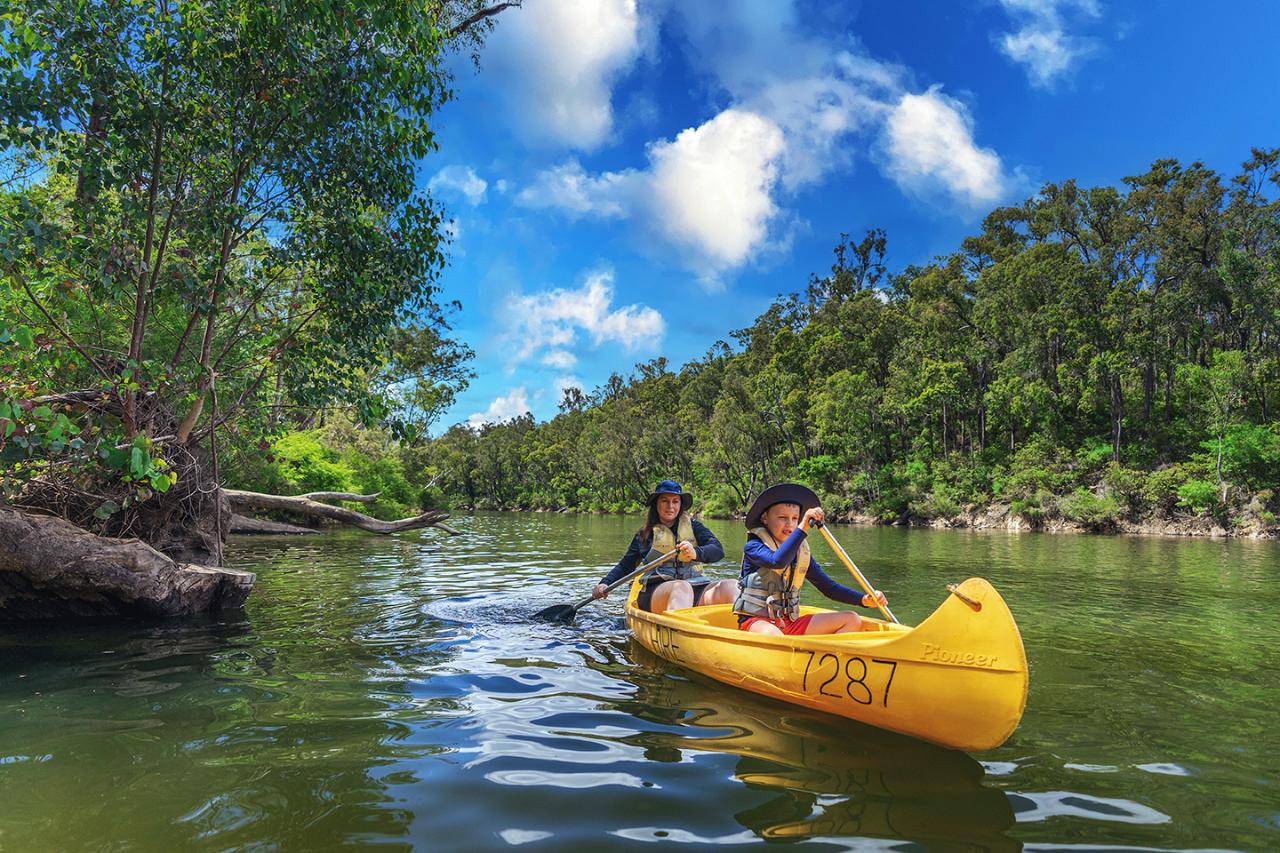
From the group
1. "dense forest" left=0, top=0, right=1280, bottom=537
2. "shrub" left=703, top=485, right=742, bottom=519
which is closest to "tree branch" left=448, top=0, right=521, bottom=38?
"dense forest" left=0, top=0, right=1280, bottom=537

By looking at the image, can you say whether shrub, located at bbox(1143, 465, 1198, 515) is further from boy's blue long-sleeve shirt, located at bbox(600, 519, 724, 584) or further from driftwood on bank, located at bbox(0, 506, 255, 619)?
driftwood on bank, located at bbox(0, 506, 255, 619)

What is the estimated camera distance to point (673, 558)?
8.16 m

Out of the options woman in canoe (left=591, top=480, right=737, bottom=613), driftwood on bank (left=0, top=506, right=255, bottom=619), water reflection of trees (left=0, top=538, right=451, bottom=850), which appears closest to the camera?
water reflection of trees (left=0, top=538, right=451, bottom=850)

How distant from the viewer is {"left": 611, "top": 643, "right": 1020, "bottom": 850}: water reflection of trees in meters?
3.18

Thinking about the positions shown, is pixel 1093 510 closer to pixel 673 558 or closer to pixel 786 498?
pixel 673 558

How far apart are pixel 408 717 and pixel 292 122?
6540mm

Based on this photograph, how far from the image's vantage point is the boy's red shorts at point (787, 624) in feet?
18.7

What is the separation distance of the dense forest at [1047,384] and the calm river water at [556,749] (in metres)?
19.2

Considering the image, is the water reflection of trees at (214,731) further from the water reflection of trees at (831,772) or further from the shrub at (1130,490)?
the shrub at (1130,490)

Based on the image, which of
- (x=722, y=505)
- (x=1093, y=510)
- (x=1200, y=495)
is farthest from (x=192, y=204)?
(x=722, y=505)

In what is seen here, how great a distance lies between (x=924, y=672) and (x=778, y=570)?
5.90 feet

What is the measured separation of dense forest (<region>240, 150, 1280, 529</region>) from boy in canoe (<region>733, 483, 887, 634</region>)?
21.8 m

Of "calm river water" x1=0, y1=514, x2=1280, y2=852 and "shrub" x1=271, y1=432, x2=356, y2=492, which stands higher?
"shrub" x1=271, y1=432, x2=356, y2=492

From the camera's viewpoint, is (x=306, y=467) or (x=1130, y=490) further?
(x=1130, y=490)
